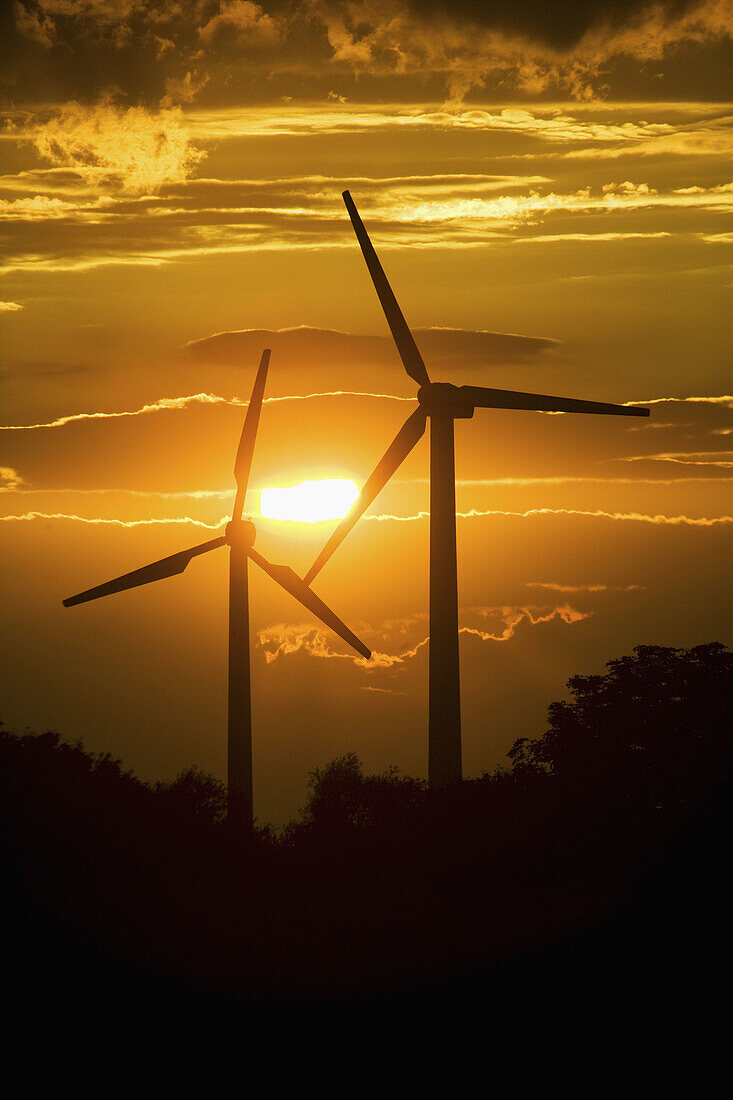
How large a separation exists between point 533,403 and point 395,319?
9165 mm

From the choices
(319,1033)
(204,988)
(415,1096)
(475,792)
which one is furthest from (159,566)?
(415,1096)

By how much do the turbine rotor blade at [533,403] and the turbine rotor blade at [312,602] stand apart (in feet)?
52.3

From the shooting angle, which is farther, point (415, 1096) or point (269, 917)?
point (269, 917)

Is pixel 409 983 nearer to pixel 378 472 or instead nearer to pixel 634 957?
pixel 634 957

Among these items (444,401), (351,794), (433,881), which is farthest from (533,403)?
(351,794)

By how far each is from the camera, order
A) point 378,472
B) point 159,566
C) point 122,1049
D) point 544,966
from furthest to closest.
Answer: point 159,566 → point 378,472 → point 544,966 → point 122,1049

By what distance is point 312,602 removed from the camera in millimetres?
74875

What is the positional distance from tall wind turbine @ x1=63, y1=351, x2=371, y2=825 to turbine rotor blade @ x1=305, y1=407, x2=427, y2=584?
13.3m

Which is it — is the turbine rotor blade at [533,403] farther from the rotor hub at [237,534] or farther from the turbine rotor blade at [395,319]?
the rotor hub at [237,534]

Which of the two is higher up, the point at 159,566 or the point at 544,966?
the point at 159,566

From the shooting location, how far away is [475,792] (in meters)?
67.6

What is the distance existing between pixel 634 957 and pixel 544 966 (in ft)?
12.7

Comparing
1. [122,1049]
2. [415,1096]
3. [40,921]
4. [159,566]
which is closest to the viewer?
[415,1096]

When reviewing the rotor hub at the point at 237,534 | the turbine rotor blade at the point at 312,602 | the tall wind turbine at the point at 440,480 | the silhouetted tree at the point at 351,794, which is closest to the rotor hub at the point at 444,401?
the tall wind turbine at the point at 440,480
